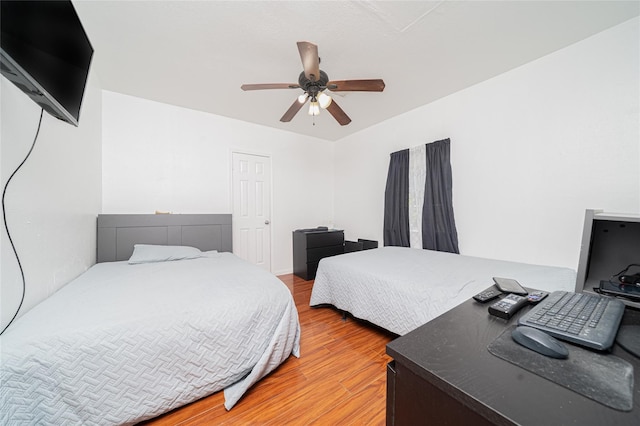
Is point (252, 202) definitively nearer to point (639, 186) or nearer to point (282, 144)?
point (282, 144)

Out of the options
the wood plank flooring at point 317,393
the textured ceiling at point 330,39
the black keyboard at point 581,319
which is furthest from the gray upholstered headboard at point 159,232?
the black keyboard at point 581,319

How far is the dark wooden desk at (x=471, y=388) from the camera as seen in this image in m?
0.38

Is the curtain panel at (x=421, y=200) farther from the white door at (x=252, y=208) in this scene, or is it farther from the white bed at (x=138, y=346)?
the white bed at (x=138, y=346)

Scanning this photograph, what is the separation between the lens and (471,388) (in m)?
0.44

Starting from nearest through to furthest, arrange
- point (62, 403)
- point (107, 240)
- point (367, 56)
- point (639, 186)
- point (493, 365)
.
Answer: point (493, 365)
point (62, 403)
point (639, 186)
point (367, 56)
point (107, 240)

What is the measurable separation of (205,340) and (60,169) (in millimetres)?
1694

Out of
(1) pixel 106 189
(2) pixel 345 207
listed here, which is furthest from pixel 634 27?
(1) pixel 106 189

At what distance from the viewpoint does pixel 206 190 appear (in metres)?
3.23

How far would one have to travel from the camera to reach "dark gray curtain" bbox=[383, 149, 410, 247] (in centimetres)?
318

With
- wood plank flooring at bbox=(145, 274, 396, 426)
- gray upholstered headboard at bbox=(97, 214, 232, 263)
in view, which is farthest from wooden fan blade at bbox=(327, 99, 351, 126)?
wood plank flooring at bbox=(145, 274, 396, 426)

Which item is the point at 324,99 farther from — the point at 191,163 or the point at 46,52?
the point at 191,163

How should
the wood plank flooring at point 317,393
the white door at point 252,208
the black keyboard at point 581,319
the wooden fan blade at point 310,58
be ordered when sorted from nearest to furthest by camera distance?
the black keyboard at point 581,319, the wood plank flooring at point 317,393, the wooden fan blade at point 310,58, the white door at point 252,208

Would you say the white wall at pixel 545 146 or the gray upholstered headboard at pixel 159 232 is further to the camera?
the gray upholstered headboard at pixel 159 232

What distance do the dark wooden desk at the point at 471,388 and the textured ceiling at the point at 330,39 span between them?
6.48ft
